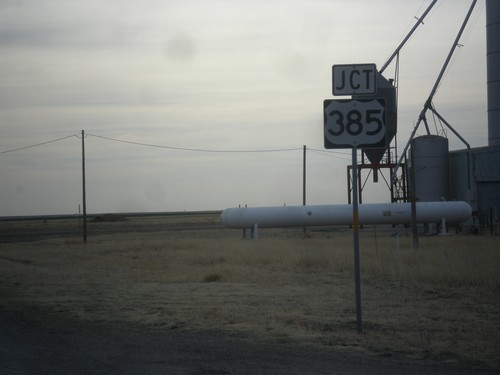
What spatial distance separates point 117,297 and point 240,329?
513 cm

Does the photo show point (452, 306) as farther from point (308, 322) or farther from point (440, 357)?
point (440, 357)

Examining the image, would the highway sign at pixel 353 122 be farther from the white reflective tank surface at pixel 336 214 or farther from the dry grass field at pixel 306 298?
the white reflective tank surface at pixel 336 214

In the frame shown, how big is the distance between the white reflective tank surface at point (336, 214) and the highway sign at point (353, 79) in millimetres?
32967

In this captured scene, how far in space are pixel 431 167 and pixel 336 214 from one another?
899 centimetres

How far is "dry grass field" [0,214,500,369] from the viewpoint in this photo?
994 centimetres

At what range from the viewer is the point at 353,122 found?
34.2 feet

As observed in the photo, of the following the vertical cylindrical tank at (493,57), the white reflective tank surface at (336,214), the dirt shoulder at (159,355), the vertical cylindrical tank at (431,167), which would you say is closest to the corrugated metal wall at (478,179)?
the vertical cylindrical tank at (431,167)

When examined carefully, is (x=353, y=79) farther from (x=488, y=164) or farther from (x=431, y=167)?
(x=431, y=167)

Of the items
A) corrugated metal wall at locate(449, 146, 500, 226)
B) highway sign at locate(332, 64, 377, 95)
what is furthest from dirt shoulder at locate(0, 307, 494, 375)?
corrugated metal wall at locate(449, 146, 500, 226)

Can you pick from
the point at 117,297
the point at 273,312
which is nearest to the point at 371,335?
the point at 273,312

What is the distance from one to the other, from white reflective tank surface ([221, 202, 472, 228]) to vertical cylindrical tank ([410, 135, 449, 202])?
394 centimetres

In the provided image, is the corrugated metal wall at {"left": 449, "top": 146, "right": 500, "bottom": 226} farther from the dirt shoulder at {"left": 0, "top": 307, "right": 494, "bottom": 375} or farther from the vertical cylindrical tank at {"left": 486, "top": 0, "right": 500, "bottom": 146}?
the dirt shoulder at {"left": 0, "top": 307, "right": 494, "bottom": 375}

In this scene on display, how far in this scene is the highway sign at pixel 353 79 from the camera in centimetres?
1049

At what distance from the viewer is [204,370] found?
809 cm
